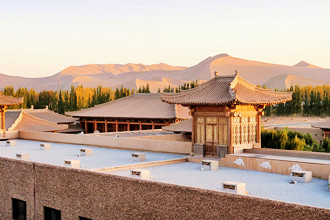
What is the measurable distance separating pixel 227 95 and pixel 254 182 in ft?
14.7

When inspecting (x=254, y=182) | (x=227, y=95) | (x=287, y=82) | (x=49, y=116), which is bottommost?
(x=254, y=182)

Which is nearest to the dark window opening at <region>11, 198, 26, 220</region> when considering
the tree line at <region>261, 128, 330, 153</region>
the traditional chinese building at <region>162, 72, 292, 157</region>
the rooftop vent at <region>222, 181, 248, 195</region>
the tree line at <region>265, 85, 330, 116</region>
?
the traditional chinese building at <region>162, 72, 292, 157</region>

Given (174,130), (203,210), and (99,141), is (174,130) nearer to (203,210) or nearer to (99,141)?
(99,141)

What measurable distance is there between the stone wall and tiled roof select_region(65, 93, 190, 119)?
24.0m

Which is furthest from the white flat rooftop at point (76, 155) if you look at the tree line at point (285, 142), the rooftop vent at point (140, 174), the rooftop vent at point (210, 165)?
the tree line at point (285, 142)

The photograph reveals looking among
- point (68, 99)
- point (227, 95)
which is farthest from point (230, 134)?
point (68, 99)

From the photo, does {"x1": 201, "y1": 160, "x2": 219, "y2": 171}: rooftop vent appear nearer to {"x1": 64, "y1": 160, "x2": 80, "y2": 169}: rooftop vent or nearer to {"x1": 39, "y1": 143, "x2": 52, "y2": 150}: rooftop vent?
{"x1": 64, "y1": 160, "x2": 80, "y2": 169}: rooftop vent

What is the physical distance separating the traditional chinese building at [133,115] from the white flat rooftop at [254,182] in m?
23.8

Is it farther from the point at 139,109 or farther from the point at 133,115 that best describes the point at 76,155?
the point at 139,109

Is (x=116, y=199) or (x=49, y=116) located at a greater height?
(x=49, y=116)

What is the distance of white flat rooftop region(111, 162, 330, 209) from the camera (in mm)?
12070

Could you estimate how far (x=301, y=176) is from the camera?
13.9 meters

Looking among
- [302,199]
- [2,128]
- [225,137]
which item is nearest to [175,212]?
[302,199]

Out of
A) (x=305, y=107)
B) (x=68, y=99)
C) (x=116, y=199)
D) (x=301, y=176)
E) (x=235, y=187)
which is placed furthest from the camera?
(x=68, y=99)
